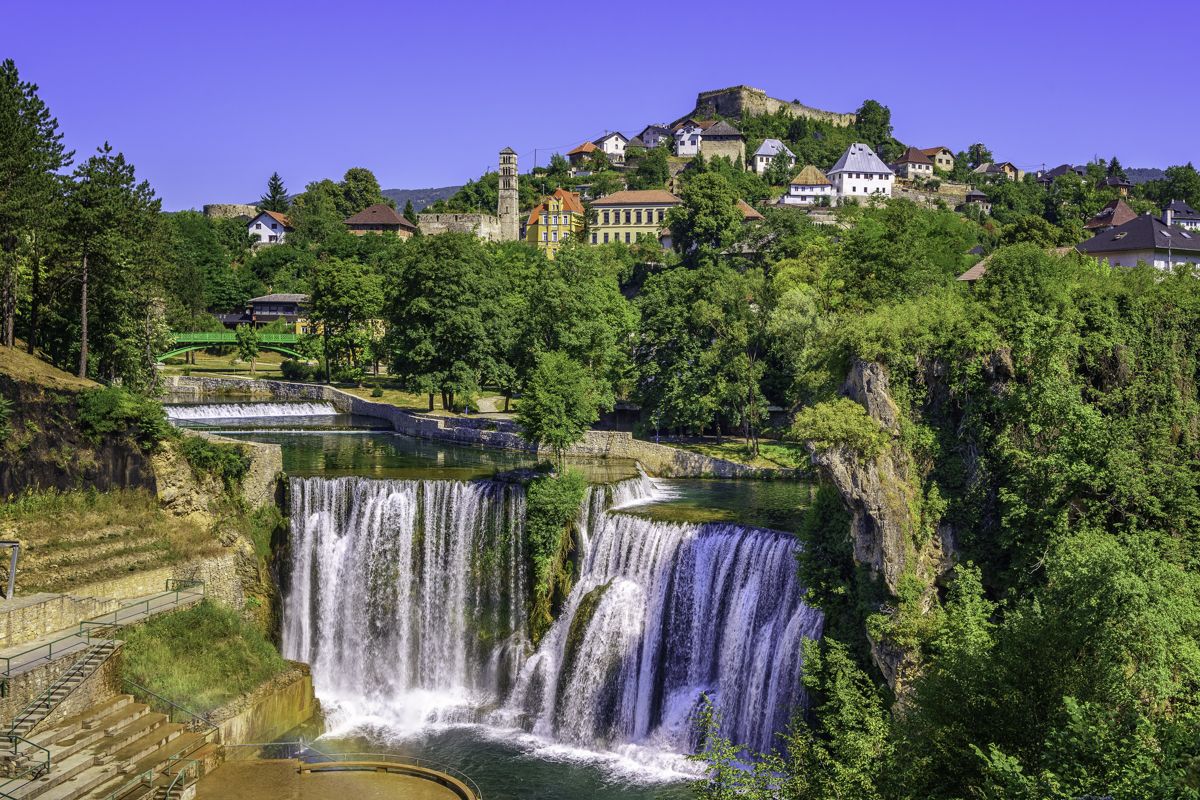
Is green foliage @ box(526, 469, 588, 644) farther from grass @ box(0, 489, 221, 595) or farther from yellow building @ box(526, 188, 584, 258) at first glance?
yellow building @ box(526, 188, 584, 258)

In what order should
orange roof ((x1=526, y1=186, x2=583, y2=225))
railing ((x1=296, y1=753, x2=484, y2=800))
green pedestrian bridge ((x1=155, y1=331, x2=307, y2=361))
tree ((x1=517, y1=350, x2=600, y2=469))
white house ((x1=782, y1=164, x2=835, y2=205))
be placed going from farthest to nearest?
white house ((x1=782, y1=164, x2=835, y2=205)), orange roof ((x1=526, y1=186, x2=583, y2=225)), green pedestrian bridge ((x1=155, y1=331, x2=307, y2=361)), tree ((x1=517, y1=350, x2=600, y2=469)), railing ((x1=296, y1=753, x2=484, y2=800))

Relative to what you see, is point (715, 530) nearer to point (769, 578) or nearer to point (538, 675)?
point (769, 578)

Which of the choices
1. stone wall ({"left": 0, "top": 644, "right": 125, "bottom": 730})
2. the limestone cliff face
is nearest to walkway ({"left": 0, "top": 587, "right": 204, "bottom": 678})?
stone wall ({"left": 0, "top": 644, "right": 125, "bottom": 730})

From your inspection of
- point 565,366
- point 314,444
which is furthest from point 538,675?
point 314,444

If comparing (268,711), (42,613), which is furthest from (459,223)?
(42,613)

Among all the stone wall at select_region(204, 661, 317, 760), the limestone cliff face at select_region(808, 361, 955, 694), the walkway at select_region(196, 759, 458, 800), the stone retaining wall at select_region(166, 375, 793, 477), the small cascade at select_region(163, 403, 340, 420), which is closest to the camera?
the walkway at select_region(196, 759, 458, 800)

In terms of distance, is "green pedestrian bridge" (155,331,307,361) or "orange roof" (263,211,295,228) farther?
"orange roof" (263,211,295,228)

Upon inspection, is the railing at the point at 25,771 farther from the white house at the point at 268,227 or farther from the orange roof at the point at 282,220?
the white house at the point at 268,227
